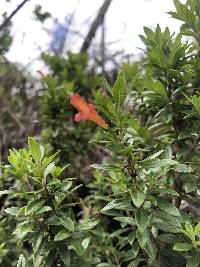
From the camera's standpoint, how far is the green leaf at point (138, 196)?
4.42ft

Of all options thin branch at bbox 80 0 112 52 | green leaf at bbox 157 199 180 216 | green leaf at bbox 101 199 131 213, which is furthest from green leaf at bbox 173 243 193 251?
thin branch at bbox 80 0 112 52

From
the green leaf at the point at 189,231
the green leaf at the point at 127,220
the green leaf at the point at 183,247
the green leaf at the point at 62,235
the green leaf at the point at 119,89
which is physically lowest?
the green leaf at the point at 183,247

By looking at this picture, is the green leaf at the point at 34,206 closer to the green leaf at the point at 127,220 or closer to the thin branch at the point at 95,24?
the green leaf at the point at 127,220

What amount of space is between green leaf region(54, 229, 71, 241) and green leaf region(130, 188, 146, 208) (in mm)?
289

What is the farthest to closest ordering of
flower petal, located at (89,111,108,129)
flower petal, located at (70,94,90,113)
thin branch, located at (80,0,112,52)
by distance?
thin branch, located at (80,0,112,52), flower petal, located at (70,94,90,113), flower petal, located at (89,111,108,129)

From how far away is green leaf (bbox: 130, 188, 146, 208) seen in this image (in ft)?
4.42

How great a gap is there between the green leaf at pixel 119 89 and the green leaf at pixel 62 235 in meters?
0.50

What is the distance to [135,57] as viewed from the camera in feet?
16.0

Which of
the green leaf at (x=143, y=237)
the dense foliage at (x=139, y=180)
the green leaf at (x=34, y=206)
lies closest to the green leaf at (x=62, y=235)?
the dense foliage at (x=139, y=180)

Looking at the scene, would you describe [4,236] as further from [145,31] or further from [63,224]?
[145,31]

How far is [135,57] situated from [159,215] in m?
3.65

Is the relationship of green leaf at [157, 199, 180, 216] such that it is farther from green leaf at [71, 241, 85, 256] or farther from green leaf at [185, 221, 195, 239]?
green leaf at [71, 241, 85, 256]

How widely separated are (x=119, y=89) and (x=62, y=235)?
1.85 feet

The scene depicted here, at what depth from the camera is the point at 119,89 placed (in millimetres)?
1455
